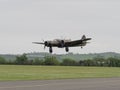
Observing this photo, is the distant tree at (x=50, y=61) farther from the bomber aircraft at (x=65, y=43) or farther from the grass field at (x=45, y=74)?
the grass field at (x=45, y=74)

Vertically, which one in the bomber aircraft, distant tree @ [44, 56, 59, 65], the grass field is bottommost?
the grass field

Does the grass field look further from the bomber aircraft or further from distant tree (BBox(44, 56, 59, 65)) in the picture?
distant tree (BBox(44, 56, 59, 65))

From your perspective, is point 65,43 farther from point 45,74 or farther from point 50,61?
point 45,74

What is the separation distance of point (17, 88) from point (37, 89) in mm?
1133

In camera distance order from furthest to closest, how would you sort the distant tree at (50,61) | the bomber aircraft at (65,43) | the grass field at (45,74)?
1. the distant tree at (50,61)
2. the bomber aircraft at (65,43)
3. the grass field at (45,74)

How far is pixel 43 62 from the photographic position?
93938mm

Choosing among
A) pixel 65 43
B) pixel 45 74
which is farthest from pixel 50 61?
pixel 45 74

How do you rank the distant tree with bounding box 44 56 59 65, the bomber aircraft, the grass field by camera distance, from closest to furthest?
the grass field → the bomber aircraft → the distant tree with bounding box 44 56 59 65

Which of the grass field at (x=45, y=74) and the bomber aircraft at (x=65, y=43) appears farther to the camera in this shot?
the bomber aircraft at (x=65, y=43)

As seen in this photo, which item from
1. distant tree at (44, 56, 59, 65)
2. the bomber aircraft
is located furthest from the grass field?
distant tree at (44, 56, 59, 65)

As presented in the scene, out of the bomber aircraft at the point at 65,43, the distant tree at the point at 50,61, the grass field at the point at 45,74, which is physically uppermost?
the bomber aircraft at the point at 65,43

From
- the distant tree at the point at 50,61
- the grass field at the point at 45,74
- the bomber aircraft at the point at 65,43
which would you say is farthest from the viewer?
the distant tree at the point at 50,61

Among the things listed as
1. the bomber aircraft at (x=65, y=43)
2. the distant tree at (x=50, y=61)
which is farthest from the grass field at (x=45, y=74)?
the distant tree at (x=50, y=61)

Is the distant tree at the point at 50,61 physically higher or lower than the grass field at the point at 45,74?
higher
